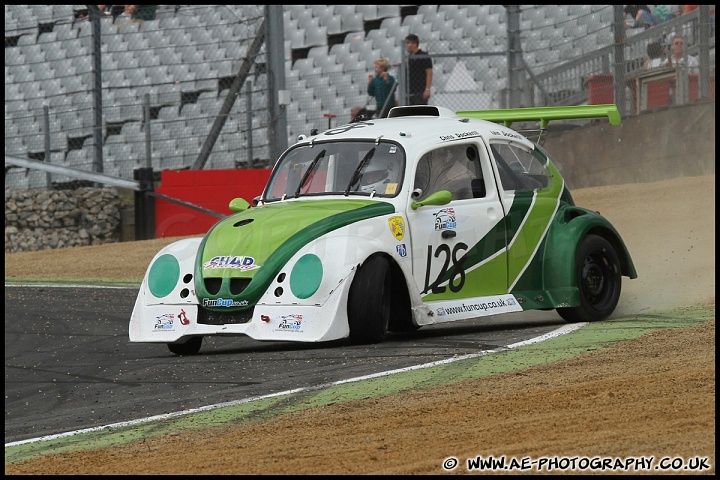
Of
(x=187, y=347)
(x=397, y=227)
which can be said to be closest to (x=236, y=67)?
(x=187, y=347)

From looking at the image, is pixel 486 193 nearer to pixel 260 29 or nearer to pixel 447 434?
pixel 447 434

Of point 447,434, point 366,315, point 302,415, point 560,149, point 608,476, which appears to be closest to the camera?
point 608,476

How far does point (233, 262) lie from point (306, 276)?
60cm

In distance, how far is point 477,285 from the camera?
10.3m

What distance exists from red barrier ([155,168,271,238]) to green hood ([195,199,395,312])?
1179 centimetres

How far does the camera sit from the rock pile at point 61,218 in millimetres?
22766

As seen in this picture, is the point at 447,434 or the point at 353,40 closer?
the point at 447,434

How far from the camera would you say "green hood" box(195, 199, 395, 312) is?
9234 mm

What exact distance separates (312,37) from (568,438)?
21566mm

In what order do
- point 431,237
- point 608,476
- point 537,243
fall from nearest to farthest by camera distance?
1. point 608,476
2. point 431,237
3. point 537,243

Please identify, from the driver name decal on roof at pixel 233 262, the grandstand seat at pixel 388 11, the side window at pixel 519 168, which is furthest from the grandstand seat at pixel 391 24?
the driver name decal on roof at pixel 233 262

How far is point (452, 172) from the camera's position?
10.6m

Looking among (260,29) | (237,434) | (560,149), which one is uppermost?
(260,29)

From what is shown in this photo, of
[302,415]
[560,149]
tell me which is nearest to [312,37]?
[560,149]
